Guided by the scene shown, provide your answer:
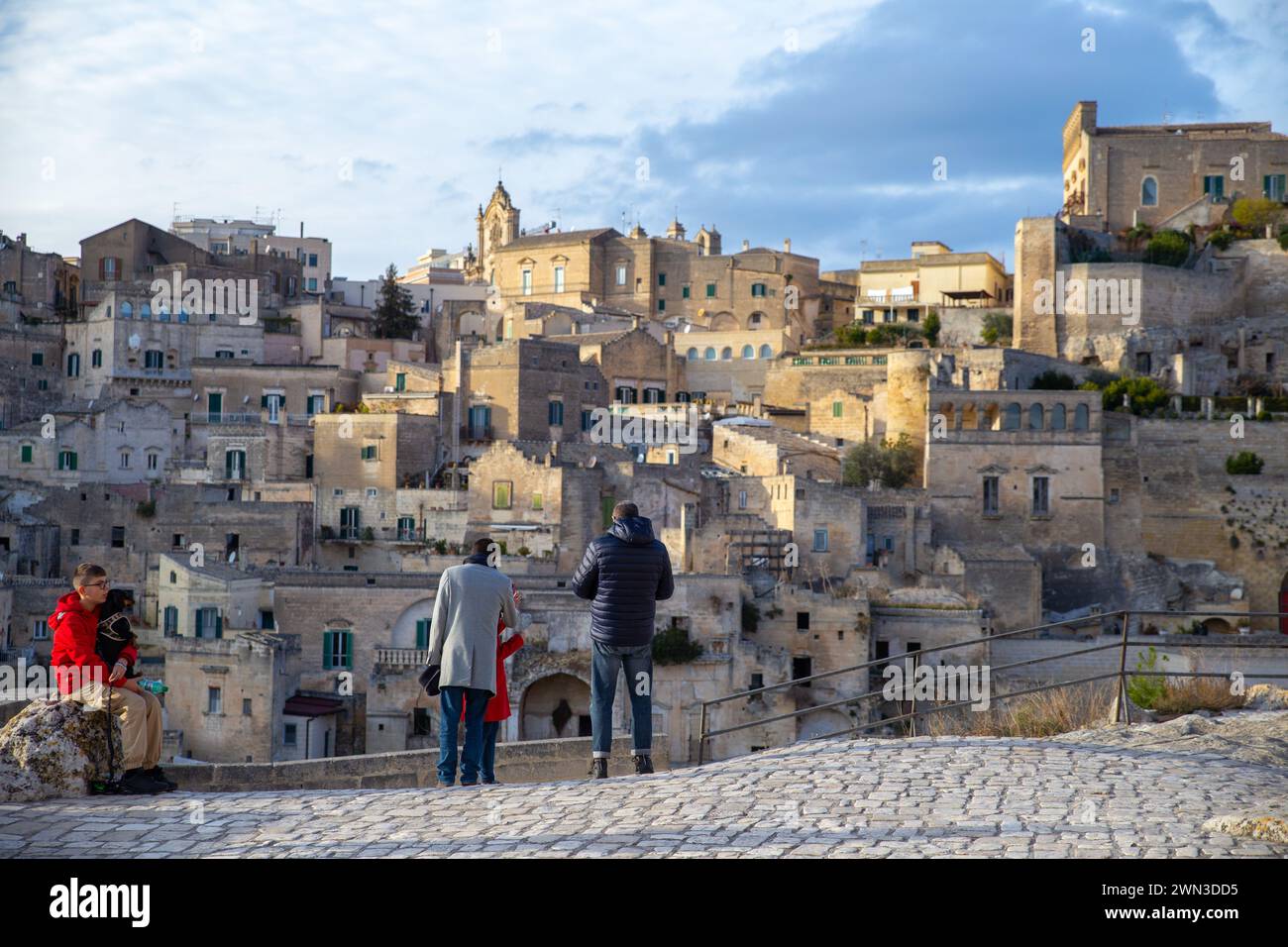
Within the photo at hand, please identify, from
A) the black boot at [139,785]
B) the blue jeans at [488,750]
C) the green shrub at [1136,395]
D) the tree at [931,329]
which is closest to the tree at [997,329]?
the tree at [931,329]

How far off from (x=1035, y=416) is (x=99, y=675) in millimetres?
35276

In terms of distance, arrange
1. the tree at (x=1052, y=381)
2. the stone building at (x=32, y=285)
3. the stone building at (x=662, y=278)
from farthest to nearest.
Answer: the stone building at (x=662, y=278), the stone building at (x=32, y=285), the tree at (x=1052, y=381)

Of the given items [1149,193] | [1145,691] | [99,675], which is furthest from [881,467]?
[99,675]

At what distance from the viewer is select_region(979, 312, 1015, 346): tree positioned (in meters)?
49.7

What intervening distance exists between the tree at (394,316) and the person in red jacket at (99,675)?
47.9m

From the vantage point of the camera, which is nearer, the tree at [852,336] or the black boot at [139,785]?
the black boot at [139,785]

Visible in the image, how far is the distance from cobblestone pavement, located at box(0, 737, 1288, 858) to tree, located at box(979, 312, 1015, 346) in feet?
134

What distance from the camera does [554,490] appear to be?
38.2 metres

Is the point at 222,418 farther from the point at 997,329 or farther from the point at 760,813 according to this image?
the point at 760,813

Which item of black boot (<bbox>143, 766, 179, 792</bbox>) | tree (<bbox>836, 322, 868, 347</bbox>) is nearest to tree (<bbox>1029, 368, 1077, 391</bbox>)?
tree (<bbox>836, 322, 868, 347</bbox>)

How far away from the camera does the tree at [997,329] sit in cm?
4966

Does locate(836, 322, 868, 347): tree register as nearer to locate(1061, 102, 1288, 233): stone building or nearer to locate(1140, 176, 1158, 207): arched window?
locate(1061, 102, 1288, 233): stone building

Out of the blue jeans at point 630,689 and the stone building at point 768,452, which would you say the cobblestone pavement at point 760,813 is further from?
the stone building at point 768,452
